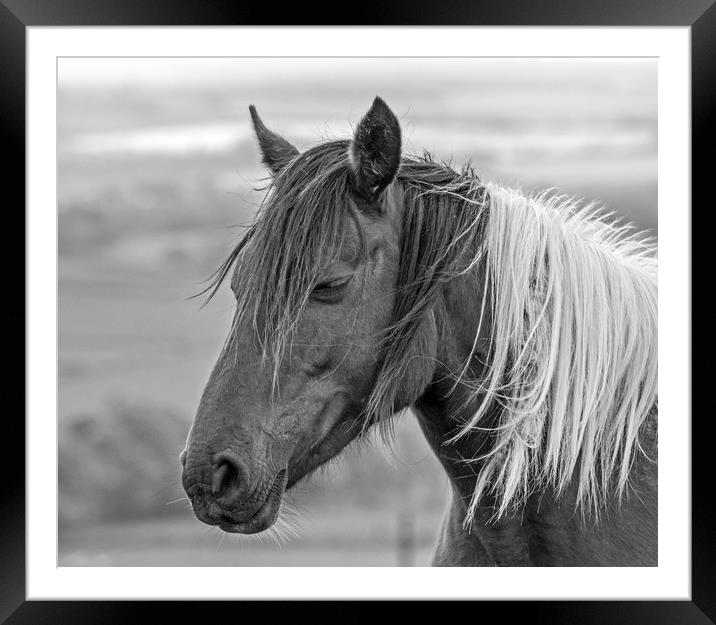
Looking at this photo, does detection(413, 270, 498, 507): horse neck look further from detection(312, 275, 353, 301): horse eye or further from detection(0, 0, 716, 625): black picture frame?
detection(0, 0, 716, 625): black picture frame

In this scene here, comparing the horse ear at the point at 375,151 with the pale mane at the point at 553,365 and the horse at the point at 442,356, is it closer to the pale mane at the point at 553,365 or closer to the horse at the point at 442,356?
the horse at the point at 442,356

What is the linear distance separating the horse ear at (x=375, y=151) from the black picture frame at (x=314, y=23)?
92 cm

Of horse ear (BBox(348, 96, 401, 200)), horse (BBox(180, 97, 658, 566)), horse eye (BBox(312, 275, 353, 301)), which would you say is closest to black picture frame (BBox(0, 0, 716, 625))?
horse (BBox(180, 97, 658, 566))

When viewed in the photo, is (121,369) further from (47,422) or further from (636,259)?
(636,259)

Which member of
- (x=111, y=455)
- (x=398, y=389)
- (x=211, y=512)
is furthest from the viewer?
(x=111, y=455)

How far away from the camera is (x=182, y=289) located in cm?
314

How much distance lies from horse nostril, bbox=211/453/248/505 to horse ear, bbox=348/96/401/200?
2.38 feet

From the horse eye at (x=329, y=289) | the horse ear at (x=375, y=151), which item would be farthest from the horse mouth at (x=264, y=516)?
the horse ear at (x=375, y=151)

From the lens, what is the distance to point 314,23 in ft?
8.09

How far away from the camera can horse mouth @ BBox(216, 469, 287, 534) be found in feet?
5.65

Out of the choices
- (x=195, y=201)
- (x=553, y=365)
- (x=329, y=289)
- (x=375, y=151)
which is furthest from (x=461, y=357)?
(x=195, y=201)

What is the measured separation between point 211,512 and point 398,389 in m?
0.54

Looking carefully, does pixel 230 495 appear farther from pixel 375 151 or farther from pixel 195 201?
pixel 195 201

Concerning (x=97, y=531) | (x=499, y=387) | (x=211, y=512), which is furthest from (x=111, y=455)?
(x=499, y=387)
